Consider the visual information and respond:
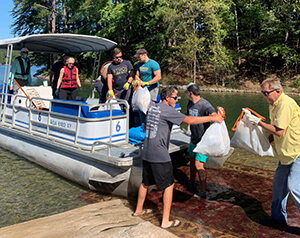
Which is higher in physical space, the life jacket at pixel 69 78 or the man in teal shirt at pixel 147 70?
the man in teal shirt at pixel 147 70

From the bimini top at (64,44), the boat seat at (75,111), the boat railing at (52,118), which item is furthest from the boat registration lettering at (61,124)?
the bimini top at (64,44)

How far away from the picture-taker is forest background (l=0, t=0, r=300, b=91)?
2934cm

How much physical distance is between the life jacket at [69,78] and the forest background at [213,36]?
22.9 m

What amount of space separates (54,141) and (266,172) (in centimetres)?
496

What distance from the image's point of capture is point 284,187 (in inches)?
164

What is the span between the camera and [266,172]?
7.02m

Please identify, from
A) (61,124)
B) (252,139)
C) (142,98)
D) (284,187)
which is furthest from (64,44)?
(284,187)

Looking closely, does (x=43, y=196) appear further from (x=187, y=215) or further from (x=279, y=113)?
(x=279, y=113)

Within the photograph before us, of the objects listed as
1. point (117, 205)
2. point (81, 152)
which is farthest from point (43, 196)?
point (117, 205)

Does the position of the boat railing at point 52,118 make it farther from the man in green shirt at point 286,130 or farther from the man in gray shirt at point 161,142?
the man in green shirt at point 286,130

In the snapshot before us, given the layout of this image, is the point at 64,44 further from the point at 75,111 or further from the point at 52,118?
the point at 75,111

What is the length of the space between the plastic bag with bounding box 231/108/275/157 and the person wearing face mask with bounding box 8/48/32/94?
264 inches

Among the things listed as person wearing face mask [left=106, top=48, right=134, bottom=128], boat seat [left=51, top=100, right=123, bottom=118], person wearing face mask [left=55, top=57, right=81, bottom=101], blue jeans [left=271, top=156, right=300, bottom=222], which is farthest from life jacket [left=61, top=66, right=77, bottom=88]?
blue jeans [left=271, top=156, right=300, bottom=222]

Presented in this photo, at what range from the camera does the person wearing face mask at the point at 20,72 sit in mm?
8586
